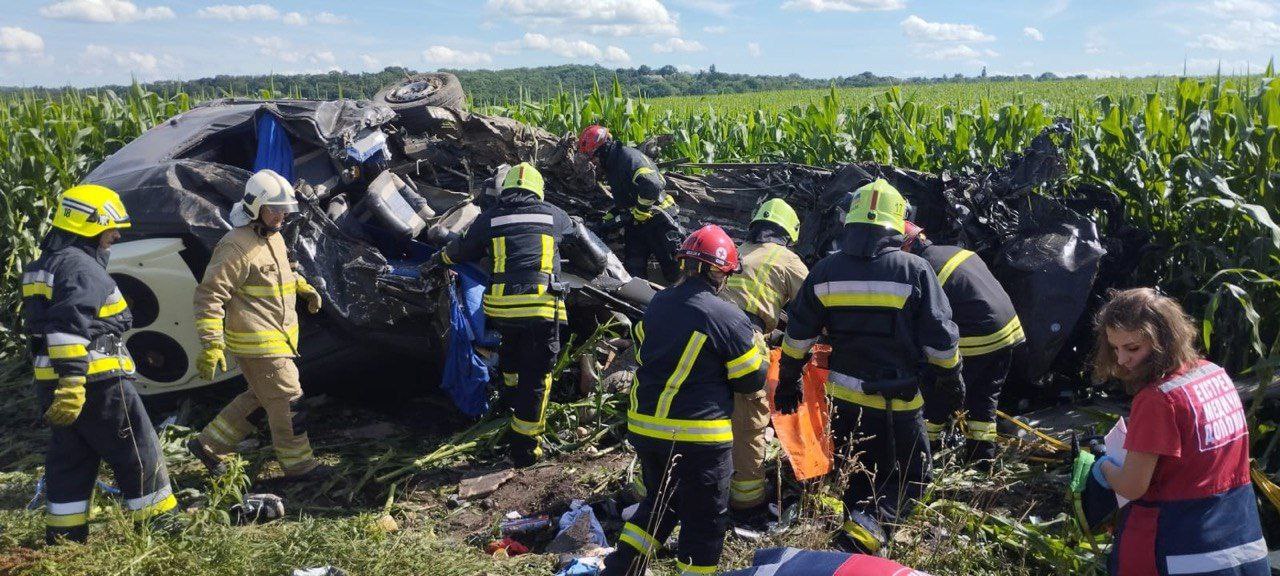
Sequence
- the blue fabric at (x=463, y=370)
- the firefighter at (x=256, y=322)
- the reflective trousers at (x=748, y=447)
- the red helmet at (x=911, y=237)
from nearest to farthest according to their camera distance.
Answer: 1. the reflective trousers at (x=748, y=447)
2. the firefighter at (x=256, y=322)
3. the red helmet at (x=911, y=237)
4. the blue fabric at (x=463, y=370)

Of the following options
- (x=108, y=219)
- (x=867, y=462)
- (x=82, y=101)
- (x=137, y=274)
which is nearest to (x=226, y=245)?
(x=108, y=219)

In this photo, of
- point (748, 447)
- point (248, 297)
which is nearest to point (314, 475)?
point (248, 297)

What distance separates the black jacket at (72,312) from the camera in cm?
447

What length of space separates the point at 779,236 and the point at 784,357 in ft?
3.95

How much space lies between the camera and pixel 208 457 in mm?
5738

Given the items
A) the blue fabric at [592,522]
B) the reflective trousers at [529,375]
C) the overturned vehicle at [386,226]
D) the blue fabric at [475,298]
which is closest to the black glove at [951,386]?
the overturned vehicle at [386,226]

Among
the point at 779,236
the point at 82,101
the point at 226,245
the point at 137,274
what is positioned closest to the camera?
the point at 226,245

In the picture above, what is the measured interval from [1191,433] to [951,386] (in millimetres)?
1830

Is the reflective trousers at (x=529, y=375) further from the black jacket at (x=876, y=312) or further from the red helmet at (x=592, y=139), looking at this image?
the red helmet at (x=592, y=139)

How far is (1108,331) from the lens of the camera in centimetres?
292

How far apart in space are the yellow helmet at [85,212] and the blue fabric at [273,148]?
2285mm

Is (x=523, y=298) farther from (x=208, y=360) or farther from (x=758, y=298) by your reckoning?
(x=208, y=360)

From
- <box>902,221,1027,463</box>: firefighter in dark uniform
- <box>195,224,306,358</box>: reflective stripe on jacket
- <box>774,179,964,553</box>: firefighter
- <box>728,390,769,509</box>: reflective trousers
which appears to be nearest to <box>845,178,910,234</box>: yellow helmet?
<box>774,179,964,553</box>: firefighter

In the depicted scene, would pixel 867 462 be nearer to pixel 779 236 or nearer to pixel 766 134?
pixel 779 236
